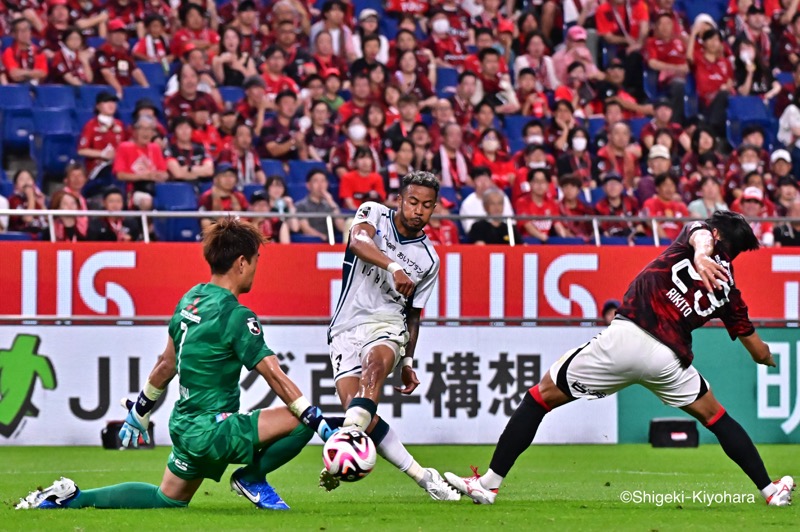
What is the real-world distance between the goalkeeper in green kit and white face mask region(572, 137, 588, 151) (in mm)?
11780

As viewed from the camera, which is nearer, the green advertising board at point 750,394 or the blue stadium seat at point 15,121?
the green advertising board at point 750,394

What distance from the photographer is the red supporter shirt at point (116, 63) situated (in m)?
18.1

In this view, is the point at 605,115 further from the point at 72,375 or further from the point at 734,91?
the point at 72,375

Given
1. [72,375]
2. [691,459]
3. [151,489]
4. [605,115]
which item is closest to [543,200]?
[605,115]

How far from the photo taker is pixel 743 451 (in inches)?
323

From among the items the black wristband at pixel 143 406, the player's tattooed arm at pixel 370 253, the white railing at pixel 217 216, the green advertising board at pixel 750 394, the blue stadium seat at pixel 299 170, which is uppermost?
the blue stadium seat at pixel 299 170

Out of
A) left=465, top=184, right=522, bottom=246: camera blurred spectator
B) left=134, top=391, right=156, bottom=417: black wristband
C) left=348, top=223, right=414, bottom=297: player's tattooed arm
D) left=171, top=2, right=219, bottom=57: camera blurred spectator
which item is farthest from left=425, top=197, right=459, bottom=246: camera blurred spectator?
left=134, top=391, right=156, bottom=417: black wristband

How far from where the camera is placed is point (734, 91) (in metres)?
21.4

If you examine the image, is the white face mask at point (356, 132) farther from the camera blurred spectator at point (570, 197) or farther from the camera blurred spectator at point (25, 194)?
the camera blurred spectator at point (25, 194)

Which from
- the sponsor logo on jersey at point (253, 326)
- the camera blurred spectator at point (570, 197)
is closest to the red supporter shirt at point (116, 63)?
the camera blurred spectator at point (570, 197)

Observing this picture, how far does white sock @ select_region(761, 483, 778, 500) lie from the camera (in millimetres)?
8234

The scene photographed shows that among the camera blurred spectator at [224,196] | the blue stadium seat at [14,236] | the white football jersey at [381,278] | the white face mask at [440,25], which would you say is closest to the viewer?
the white football jersey at [381,278]

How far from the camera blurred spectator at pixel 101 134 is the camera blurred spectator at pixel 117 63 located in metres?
1.41

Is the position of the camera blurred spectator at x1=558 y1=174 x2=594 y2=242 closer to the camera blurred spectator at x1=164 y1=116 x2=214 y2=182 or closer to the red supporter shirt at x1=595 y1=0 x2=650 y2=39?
the camera blurred spectator at x1=164 y1=116 x2=214 y2=182
